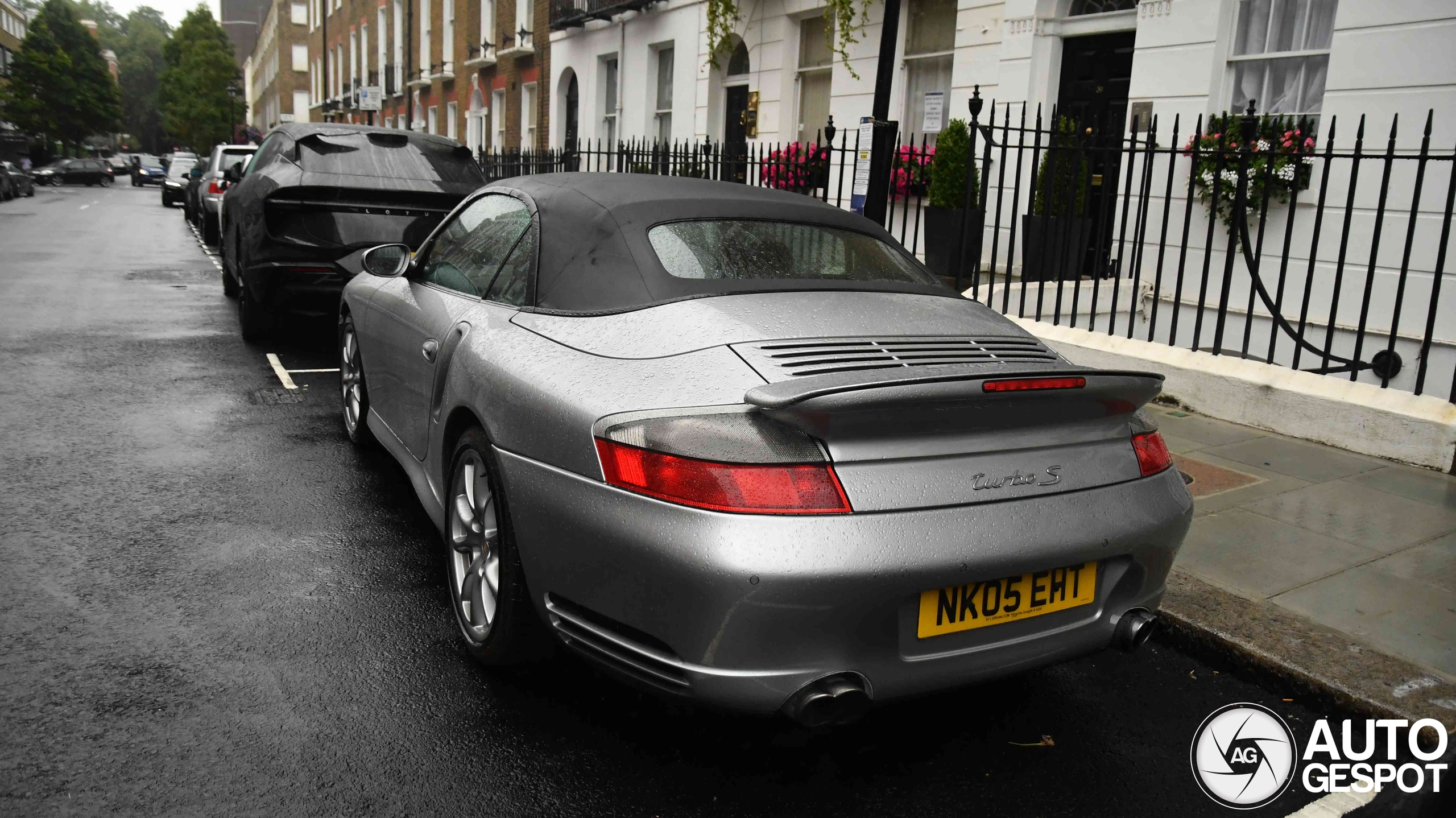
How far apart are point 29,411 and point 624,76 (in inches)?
574

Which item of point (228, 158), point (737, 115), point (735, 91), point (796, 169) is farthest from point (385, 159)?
point (228, 158)

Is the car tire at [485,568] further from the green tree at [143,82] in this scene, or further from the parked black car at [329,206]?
the green tree at [143,82]

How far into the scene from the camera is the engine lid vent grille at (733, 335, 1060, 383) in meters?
2.81

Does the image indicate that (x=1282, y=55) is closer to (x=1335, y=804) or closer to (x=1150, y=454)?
(x=1150, y=454)

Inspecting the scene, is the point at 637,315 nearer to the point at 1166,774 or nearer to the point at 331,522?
the point at 1166,774

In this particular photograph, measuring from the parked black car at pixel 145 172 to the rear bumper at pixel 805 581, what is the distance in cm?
6748

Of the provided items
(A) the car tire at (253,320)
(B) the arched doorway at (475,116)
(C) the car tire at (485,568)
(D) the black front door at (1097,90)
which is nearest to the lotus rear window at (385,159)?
(A) the car tire at (253,320)

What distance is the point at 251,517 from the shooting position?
4.79 m

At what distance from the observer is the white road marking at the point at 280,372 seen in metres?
7.71

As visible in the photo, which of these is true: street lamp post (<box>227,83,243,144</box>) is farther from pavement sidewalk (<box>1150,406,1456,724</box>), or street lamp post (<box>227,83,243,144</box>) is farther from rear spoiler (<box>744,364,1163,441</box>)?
rear spoiler (<box>744,364,1163,441</box>)

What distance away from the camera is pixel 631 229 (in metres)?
3.55

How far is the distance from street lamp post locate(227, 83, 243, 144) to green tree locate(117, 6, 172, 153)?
145 feet

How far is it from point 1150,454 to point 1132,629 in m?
0.50

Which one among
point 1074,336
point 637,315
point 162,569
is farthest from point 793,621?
point 1074,336
